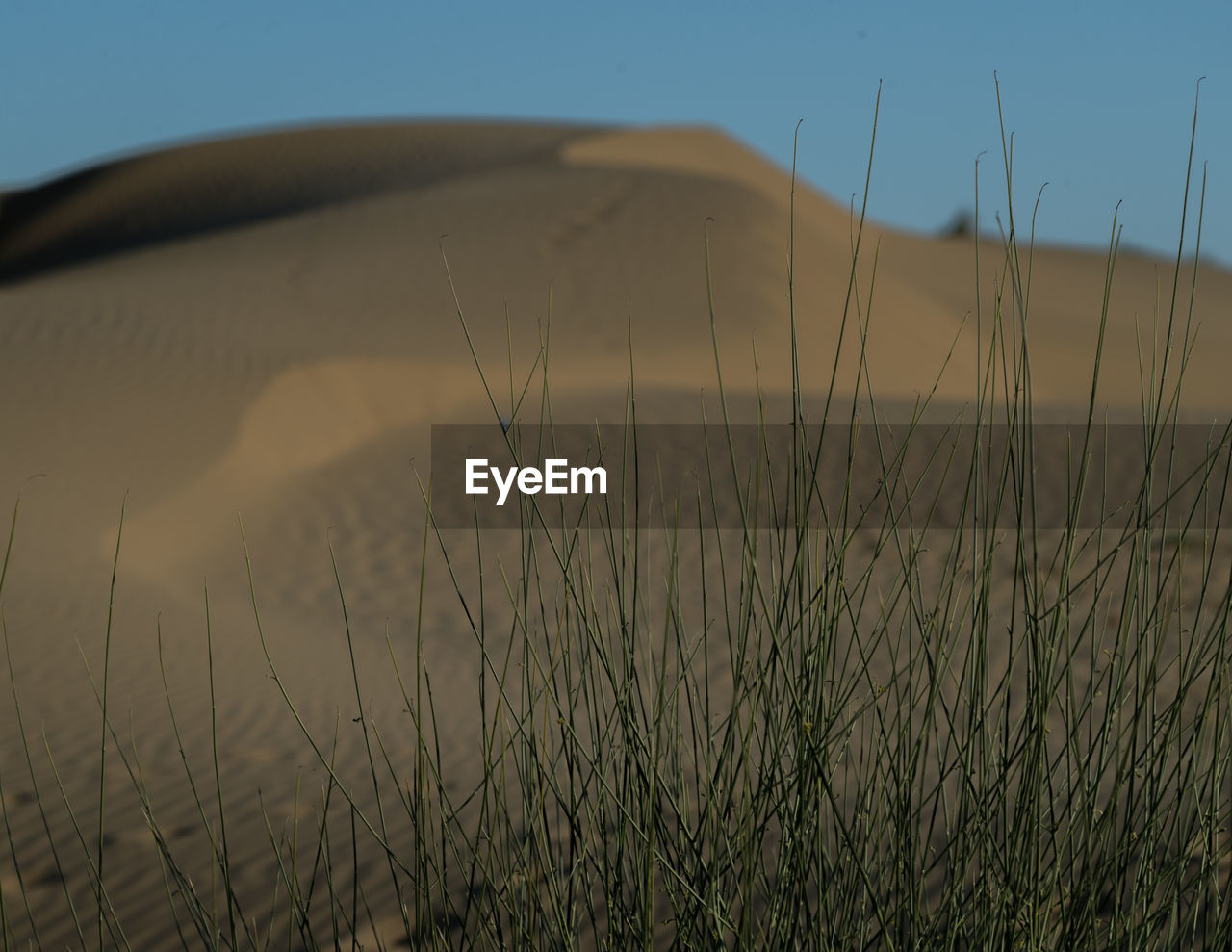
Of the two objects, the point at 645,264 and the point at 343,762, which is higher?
the point at 645,264

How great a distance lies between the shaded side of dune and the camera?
1001 inches

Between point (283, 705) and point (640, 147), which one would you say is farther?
point (640, 147)

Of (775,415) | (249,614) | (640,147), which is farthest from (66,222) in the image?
(249,614)

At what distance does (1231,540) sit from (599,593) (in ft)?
12.6

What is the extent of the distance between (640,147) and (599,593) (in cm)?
2080

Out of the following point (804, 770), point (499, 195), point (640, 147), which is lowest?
point (804, 770)

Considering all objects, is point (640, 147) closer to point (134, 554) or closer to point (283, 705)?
point (134, 554)

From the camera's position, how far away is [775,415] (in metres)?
10.8

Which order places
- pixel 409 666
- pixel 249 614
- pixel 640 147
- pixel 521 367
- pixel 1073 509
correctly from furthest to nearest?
pixel 640 147 < pixel 521 367 < pixel 249 614 < pixel 409 666 < pixel 1073 509

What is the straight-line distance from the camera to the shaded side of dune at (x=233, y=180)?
2544 cm

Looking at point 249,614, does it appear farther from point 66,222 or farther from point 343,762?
point 66,222

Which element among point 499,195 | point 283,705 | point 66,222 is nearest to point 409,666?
point 283,705

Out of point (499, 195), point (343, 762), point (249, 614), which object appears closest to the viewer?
point (343, 762)

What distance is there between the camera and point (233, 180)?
92.7 ft
